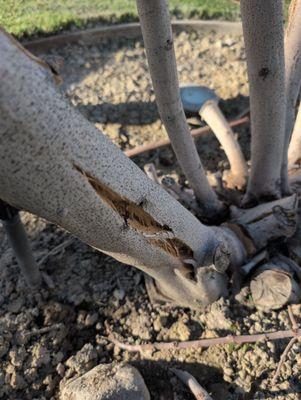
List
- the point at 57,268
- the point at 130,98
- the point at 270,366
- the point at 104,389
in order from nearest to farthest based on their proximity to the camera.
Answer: the point at 104,389 < the point at 270,366 < the point at 57,268 < the point at 130,98

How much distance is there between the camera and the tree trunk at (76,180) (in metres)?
0.55

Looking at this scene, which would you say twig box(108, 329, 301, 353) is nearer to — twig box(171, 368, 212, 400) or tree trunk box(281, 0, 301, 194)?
twig box(171, 368, 212, 400)

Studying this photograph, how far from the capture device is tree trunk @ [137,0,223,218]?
3.15 ft

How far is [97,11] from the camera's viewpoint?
101 inches

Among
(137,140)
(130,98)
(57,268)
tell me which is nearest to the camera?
(57,268)

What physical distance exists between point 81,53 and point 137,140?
0.70 meters

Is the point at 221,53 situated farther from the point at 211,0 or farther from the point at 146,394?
the point at 146,394

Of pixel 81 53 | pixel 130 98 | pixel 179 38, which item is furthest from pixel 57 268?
pixel 179 38

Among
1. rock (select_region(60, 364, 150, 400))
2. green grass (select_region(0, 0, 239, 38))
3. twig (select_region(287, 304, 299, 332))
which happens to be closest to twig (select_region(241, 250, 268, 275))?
twig (select_region(287, 304, 299, 332))

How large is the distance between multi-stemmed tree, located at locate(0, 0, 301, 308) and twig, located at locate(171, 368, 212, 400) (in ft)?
0.67

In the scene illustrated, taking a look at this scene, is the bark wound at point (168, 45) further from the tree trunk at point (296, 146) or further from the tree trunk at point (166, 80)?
the tree trunk at point (296, 146)

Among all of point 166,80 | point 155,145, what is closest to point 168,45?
point 166,80

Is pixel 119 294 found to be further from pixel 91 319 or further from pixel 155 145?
pixel 155 145

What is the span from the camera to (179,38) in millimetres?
2521
